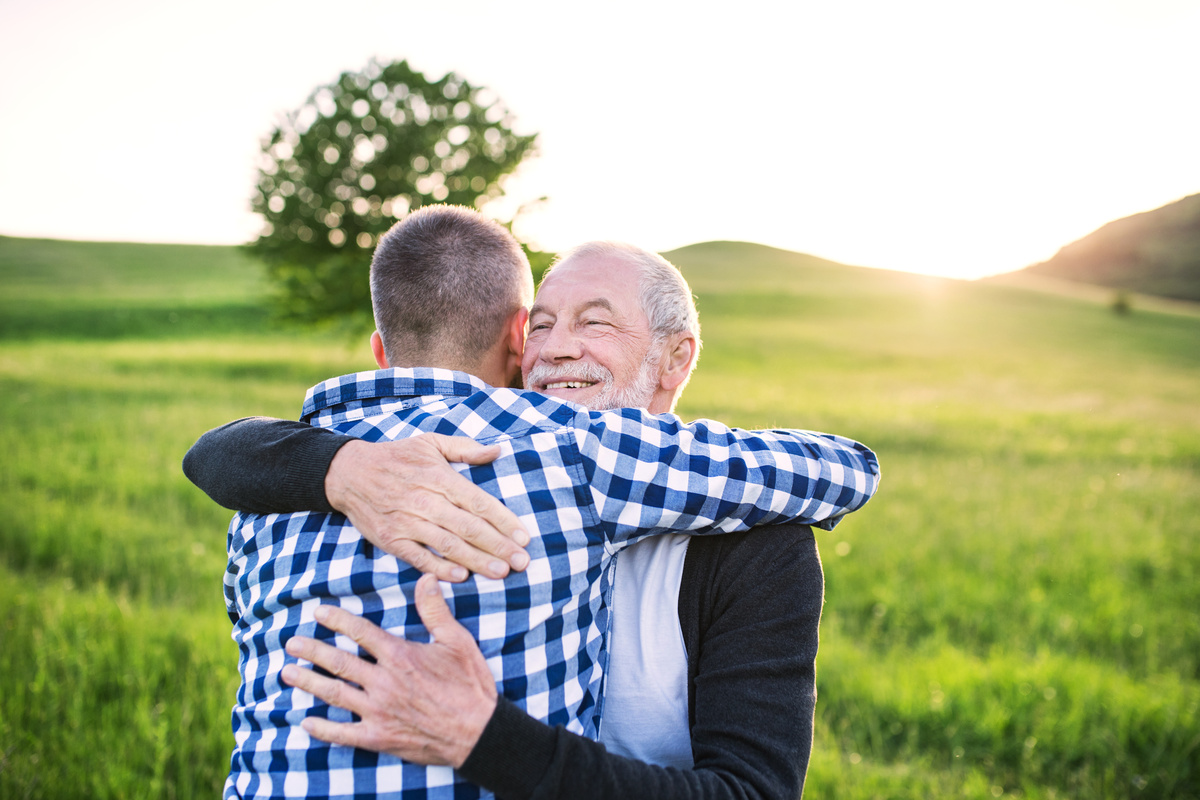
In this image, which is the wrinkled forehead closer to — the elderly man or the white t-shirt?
the elderly man

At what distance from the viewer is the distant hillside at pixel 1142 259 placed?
82.8 meters

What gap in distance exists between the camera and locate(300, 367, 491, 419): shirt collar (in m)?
1.73

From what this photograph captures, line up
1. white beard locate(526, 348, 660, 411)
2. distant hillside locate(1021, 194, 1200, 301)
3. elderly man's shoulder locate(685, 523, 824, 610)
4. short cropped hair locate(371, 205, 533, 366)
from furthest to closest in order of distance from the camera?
distant hillside locate(1021, 194, 1200, 301), white beard locate(526, 348, 660, 411), short cropped hair locate(371, 205, 533, 366), elderly man's shoulder locate(685, 523, 824, 610)

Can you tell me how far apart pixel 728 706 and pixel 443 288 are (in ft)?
4.13

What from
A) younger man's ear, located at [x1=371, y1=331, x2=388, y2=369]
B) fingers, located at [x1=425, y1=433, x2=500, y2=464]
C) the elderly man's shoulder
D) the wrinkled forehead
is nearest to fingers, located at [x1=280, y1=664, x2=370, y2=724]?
fingers, located at [x1=425, y1=433, x2=500, y2=464]

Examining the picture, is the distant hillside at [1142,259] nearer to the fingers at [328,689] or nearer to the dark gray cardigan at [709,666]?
the dark gray cardigan at [709,666]

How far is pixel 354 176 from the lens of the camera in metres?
18.5

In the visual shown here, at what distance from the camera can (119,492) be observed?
6.89 m

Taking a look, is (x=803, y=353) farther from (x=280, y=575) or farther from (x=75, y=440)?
(x=280, y=575)

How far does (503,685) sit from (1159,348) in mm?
50372

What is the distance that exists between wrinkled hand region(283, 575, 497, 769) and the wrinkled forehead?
1172 millimetres

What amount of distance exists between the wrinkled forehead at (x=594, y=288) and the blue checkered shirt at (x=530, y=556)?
2.34 feet

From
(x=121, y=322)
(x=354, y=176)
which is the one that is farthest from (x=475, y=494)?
(x=121, y=322)

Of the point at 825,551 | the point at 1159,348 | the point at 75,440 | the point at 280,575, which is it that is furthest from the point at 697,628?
the point at 1159,348
